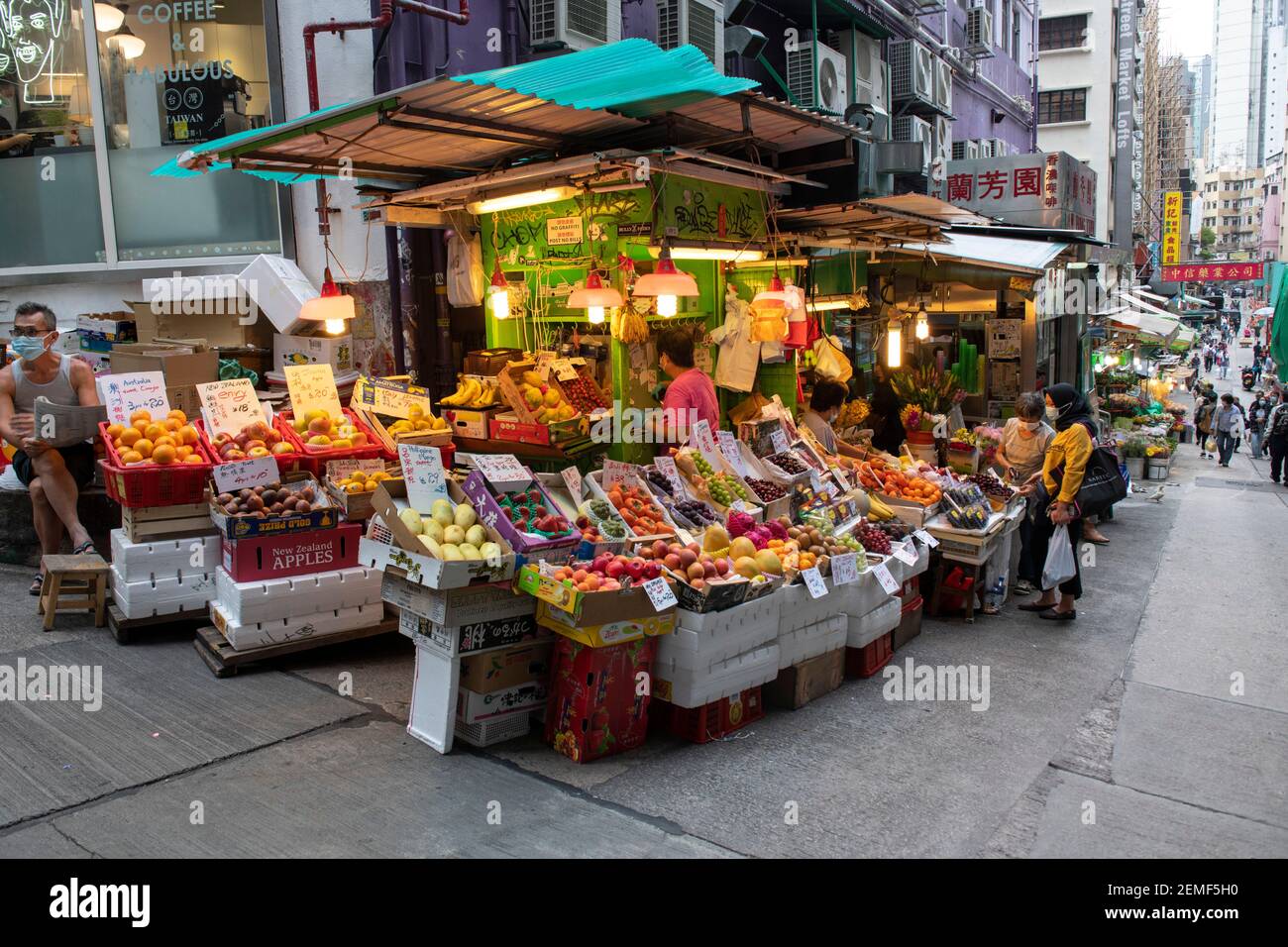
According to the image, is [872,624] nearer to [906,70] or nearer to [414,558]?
[414,558]

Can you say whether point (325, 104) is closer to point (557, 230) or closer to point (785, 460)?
point (557, 230)

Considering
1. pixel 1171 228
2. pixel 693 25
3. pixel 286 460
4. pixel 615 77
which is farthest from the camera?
pixel 1171 228

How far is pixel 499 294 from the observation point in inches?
356

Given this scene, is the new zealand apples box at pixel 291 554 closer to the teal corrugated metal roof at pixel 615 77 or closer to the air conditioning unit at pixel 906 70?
the teal corrugated metal roof at pixel 615 77

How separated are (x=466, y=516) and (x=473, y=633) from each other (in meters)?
0.76

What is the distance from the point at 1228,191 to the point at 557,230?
159m

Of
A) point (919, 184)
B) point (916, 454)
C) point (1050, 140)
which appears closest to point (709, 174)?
point (916, 454)

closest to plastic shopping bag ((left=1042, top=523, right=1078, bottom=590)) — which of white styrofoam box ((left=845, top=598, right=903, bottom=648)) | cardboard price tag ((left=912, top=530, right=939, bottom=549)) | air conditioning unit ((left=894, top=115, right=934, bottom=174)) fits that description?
cardboard price tag ((left=912, top=530, right=939, bottom=549))

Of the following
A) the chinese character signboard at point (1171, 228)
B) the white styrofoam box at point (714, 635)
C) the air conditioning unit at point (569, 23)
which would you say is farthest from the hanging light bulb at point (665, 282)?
the chinese character signboard at point (1171, 228)

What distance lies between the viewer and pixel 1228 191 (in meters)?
136

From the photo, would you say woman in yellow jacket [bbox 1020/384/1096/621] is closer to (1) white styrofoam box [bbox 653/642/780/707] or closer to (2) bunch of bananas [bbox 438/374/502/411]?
(1) white styrofoam box [bbox 653/642/780/707]

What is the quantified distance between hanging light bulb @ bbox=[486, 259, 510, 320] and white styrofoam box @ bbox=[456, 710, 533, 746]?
187 inches

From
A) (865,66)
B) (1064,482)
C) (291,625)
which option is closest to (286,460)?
(291,625)

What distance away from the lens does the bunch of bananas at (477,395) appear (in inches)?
347
